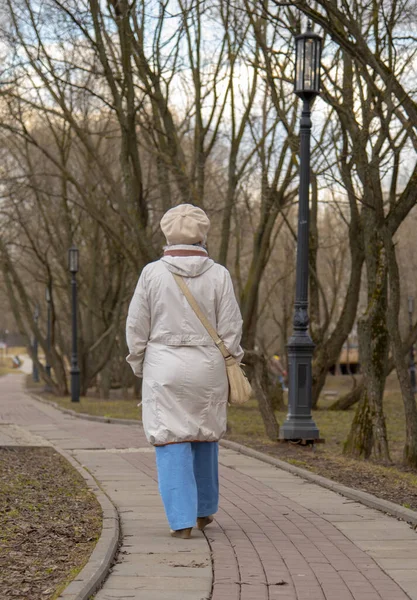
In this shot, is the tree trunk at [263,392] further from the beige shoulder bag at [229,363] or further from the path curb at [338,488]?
the beige shoulder bag at [229,363]

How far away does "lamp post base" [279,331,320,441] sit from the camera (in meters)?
12.8

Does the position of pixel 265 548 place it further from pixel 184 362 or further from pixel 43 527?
pixel 43 527

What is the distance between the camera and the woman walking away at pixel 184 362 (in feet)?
21.3

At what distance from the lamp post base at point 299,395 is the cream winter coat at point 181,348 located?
20.5 feet

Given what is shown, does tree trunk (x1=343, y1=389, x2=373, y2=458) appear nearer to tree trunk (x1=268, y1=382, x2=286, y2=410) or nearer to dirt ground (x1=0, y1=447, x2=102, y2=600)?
dirt ground (x1=0, y1=447, x2=102, y2=600)

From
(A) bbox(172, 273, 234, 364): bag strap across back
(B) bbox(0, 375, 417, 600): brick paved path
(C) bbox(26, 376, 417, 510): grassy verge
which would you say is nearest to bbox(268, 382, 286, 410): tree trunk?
(C) bbox(26, 376, 417, 510): grassy verge

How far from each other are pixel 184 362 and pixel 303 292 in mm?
6731

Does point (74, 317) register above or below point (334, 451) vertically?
above

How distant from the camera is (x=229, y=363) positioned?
6699 mm

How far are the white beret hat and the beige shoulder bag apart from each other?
260 millimetres

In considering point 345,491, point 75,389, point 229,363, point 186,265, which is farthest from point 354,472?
point 75,389

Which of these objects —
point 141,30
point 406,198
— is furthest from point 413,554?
point 141,30

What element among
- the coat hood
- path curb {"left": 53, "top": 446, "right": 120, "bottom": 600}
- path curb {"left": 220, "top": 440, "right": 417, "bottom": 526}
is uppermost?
the coat hood

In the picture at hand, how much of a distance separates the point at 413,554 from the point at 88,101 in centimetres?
2111
